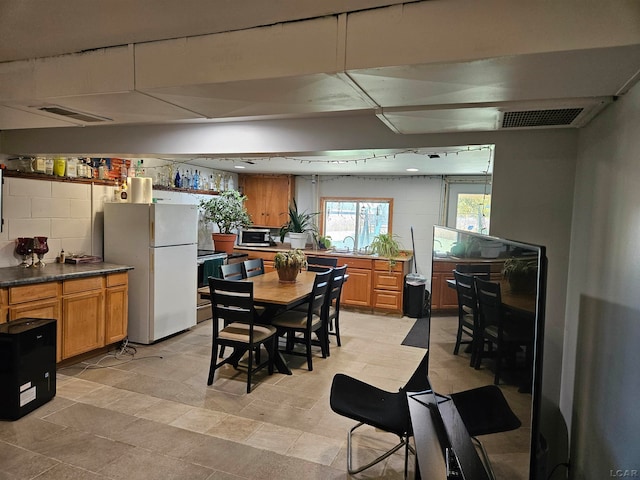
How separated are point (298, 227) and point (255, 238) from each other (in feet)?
2.54

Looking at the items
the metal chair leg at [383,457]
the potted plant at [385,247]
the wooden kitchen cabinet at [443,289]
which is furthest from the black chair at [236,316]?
the potted plant at [385,247]

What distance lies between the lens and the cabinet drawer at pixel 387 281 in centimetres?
595

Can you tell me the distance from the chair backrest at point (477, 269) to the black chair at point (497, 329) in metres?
0.02

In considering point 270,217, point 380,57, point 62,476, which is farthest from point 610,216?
point 270,217

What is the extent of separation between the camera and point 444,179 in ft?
20.8

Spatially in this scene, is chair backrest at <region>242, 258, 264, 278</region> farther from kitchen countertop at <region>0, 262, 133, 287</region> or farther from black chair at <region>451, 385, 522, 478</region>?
black chair at <region>451, 385, 522, 478</region>

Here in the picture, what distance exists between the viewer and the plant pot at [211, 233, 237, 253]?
6.03 meters

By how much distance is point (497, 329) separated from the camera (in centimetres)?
121

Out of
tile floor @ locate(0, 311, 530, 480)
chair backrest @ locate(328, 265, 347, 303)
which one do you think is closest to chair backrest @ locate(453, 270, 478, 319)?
tile floor @ locate(0, 311, 530, 480)

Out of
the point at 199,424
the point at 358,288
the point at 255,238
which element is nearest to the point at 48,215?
the point at 199,424

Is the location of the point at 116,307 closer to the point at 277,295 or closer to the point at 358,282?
the point at 277,295

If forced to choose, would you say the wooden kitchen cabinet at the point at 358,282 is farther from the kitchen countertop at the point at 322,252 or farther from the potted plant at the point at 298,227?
the potted plant at the point at 298,227

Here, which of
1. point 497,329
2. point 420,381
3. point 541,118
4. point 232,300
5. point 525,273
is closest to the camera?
point 525,273

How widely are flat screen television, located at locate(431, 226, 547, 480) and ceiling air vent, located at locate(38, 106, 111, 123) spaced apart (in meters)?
2.10
